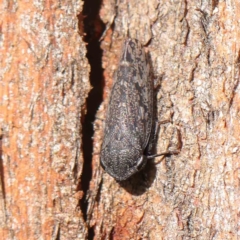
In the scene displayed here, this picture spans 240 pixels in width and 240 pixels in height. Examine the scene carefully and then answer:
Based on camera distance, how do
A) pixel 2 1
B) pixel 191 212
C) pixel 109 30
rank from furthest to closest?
pixel 109 30 → pixel 191 212 → pixel 2 1

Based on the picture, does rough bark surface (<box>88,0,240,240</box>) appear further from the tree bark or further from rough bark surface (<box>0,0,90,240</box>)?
rough bark surface (<box>0,0,90,240</box>)

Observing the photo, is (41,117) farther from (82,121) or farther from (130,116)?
(130,116)

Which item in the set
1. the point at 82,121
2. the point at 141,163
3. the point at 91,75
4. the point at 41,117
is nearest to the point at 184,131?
the point at 141,163

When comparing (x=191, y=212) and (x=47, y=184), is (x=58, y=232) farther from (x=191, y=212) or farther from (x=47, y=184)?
(x=191, y=212)

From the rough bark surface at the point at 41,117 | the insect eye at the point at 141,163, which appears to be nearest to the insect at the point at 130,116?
the insect eye at the point at 141,163

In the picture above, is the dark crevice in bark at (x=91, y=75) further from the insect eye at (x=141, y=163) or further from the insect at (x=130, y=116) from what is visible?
the insect eye at (x=141, y=163)

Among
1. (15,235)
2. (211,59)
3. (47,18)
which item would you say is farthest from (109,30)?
(15,235)

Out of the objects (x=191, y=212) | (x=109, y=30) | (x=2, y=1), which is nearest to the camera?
(x=2, y=1)
